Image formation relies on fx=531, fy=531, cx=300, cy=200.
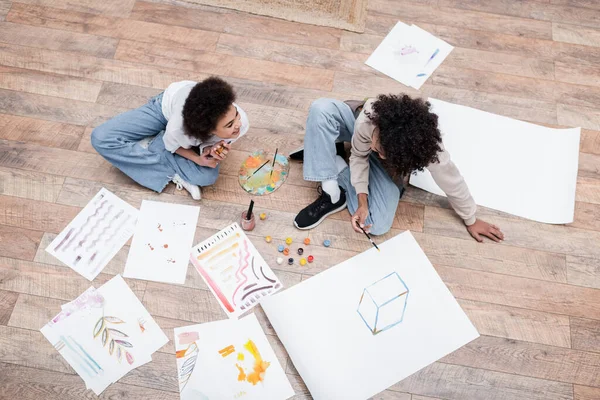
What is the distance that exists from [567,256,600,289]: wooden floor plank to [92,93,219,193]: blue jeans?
111cm

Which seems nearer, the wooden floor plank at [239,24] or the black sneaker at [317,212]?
the black sneaker at [317,212]

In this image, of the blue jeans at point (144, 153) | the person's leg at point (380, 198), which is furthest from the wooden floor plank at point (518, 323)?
the blue jeans at point (144, 153)

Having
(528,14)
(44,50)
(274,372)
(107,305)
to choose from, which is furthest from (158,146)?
(528,14)

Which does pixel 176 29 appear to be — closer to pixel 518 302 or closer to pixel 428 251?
pixel 428 251

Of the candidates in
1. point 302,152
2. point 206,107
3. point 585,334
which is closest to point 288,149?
point 302,152

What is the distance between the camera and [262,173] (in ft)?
5.60

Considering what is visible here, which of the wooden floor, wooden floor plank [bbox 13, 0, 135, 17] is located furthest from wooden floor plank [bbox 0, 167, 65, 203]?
wooden floor plank [bbox 13, 0, 135, 17]

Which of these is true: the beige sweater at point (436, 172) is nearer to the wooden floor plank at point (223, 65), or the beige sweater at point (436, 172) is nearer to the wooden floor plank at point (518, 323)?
the wooden floor plank at point (518, 323)

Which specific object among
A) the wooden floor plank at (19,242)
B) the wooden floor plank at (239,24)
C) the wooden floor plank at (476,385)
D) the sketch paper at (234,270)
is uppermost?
the wooden floor plank at (239,24)

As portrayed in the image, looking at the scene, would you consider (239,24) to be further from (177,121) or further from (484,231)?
(484,231)

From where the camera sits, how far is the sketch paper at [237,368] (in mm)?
1439

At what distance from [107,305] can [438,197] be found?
1.05 m

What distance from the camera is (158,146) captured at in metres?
1.64

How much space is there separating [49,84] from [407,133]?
127cm
